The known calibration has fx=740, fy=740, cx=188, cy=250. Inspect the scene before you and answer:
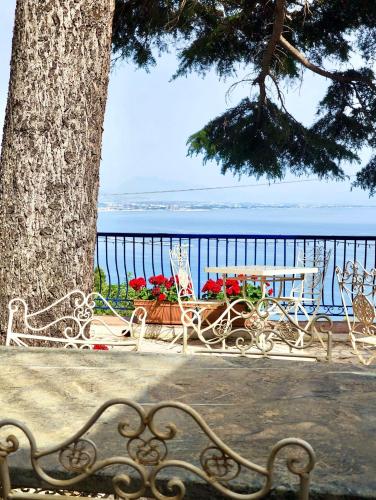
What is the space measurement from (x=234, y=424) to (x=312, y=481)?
1.25 feet

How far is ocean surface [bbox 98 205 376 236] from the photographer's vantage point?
8.82 m

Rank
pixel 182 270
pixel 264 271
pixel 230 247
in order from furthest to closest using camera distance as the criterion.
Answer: pixel 230 247 < pixel 182 270 < pixel 264 271

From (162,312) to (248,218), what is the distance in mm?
47745

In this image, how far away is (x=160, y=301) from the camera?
23.5ft

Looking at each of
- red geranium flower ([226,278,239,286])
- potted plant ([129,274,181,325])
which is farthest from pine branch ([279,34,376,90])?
potted plant ([129,274,181,325])

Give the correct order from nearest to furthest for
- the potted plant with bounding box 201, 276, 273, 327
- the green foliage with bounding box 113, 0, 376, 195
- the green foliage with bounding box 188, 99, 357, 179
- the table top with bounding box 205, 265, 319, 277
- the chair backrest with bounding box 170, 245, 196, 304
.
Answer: the table top with bounding box 205, 265, 319, 277, the chair backrest with bounding box 170, 245, 196, 304, the potted plant with bounding box 201, 276, 273, 327, the green foliage with bounding box 113, 0, 376, 195, the green foliage with bounding box 188, 99, 357, 179

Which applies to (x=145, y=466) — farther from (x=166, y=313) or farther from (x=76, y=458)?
(x=166, y=313)

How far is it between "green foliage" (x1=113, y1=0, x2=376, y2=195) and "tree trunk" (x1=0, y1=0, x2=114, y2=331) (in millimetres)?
4866

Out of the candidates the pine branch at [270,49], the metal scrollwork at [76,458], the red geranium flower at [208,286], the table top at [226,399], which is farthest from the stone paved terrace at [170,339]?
the metal scrollwork at [76,458]

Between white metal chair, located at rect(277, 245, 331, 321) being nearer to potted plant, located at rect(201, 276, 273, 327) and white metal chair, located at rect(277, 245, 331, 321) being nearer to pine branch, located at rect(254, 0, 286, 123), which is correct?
potted plant, located at rect(201, 276, 273, 327)

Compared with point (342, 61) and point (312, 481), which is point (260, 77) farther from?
point (312, 481)

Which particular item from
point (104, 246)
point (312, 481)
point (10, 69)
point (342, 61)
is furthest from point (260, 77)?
point (312, 481)

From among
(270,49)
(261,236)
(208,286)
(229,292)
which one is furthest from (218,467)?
(270,49)

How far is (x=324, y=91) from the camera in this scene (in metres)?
9.70
